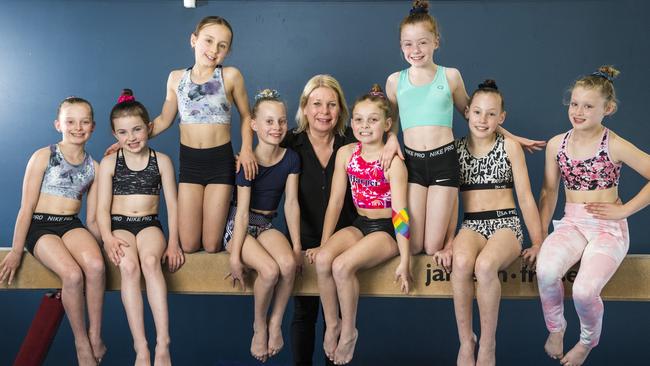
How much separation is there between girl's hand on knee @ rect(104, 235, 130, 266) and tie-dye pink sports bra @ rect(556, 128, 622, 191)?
2.13 metres

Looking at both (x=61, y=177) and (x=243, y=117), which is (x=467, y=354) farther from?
(x=61, y=177)

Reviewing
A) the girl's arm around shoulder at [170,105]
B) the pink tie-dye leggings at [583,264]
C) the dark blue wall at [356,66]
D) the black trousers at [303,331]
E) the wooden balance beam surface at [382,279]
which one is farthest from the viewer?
the dark blue wall at [356,66]

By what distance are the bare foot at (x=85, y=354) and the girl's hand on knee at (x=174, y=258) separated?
0.53 metres

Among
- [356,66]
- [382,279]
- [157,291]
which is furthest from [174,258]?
[356,66]

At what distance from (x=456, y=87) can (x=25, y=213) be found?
221cm

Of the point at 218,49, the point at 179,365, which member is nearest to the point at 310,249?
the point at 218,49

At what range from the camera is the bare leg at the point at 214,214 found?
3764mm

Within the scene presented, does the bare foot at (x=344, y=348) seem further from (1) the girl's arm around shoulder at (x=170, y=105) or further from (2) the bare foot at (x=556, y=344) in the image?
(1) the girl's arm around shoulder at (x=170, y=105)

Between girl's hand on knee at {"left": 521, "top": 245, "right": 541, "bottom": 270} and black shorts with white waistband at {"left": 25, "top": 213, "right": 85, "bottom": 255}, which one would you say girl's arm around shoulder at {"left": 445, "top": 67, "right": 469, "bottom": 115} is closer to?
girl's hand on knee at {"left": 521, "top": 245, "right": 541, "bottom": 270}

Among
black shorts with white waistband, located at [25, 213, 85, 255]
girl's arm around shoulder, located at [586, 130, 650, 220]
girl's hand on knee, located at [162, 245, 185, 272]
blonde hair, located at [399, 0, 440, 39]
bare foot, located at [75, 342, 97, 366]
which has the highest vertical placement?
blonde hair, located at [399, 0, 440, 39]

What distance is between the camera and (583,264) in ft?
11.0

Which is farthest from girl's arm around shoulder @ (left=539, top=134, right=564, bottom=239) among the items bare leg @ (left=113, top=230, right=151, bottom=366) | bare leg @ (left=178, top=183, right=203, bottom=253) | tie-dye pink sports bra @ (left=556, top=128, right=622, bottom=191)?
bare leg @ (left=113, top=230, right=151, bottom=366)

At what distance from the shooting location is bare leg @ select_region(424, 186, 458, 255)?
3557 mm

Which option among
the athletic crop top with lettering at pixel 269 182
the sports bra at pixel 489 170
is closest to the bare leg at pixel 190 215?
the athletic crop top with lettering at pixel 269 182
